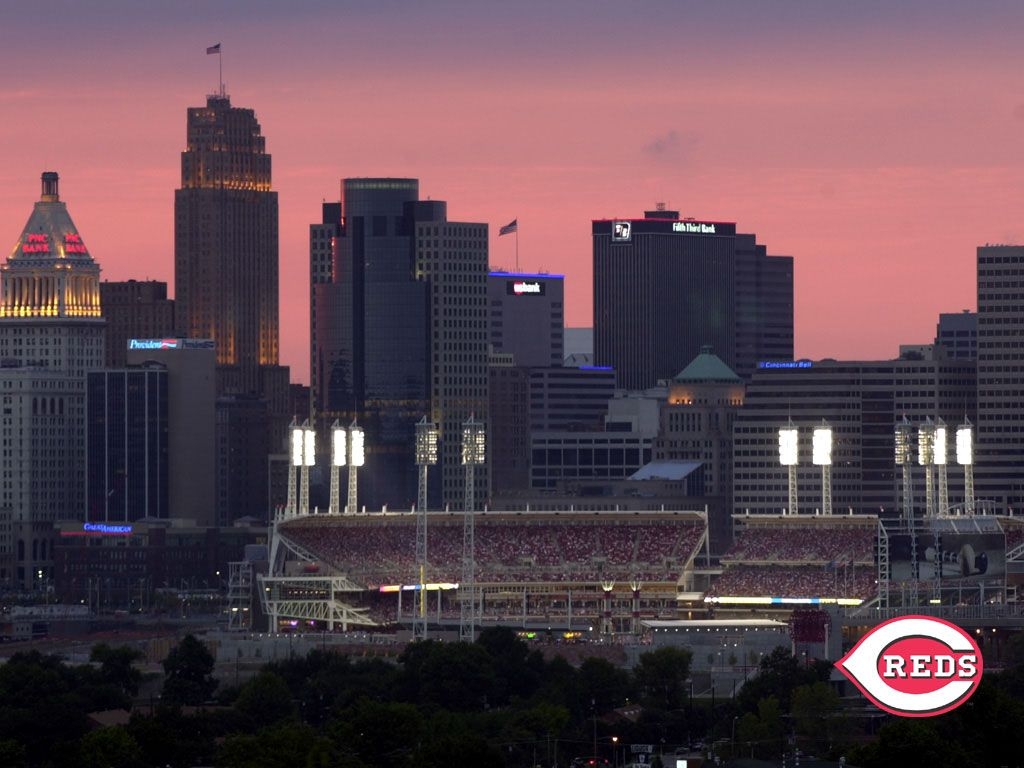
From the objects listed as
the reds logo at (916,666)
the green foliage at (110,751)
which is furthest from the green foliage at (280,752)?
the reds logo at (916,666)

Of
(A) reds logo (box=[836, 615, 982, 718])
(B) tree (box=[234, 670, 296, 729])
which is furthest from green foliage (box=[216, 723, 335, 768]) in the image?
(A) reds logo (box=[836, 615, 982, 718])

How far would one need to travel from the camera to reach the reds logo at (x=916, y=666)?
110875 millimetres

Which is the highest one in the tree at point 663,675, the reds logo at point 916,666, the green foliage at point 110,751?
the reds logo at point 916,666

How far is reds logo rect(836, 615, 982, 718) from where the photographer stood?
111 metres

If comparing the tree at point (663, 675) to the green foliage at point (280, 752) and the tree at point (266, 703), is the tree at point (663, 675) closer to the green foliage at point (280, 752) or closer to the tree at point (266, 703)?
the tree at point (266, 703)

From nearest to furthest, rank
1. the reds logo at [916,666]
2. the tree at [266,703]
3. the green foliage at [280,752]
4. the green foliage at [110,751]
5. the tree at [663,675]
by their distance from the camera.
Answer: the reds logo at [916,666]
the green foliage at [280,752]
the green foliage at [110,751]
the tree at [266,703]
the tree at [663,675]

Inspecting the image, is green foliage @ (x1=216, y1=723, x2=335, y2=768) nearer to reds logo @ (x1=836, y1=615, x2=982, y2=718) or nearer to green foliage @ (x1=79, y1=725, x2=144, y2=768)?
green foliage @ (x1=79, y1=725, x2=144, y2=768)

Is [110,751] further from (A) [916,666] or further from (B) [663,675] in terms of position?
(A) [916,666]

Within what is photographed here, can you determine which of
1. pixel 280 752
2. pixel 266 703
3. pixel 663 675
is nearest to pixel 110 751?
pixel 280 752

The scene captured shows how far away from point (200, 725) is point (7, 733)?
29.1ft

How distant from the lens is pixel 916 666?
365 ft

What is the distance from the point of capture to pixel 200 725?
17238 cm

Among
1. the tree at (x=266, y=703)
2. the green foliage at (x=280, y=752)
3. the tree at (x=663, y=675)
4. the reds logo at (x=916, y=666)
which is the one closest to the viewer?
the reds logo at (x=916, y=666)

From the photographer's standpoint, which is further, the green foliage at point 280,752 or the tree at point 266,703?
the tree at point 266,703
